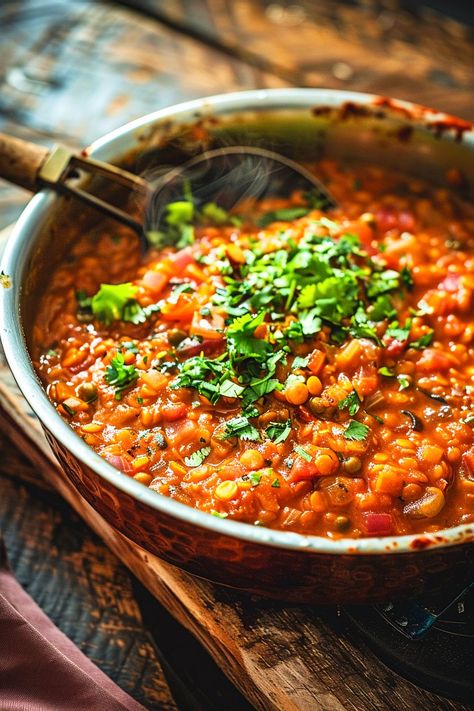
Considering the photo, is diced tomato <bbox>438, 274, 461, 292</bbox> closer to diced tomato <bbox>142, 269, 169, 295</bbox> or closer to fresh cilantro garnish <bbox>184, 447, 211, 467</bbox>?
diced tomato <bbox>142, 269, 169, 295</bbox>

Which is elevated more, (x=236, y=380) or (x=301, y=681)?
(x=236, y=380)

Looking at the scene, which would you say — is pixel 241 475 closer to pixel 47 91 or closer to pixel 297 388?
pixel 297 388

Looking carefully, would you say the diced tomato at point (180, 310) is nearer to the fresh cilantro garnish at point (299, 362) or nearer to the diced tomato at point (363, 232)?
the fresh cilantro garnish at point (299, 362)

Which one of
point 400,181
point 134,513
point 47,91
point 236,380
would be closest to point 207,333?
point 236,380

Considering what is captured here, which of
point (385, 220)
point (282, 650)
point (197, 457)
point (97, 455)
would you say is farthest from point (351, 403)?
point (385, 220)

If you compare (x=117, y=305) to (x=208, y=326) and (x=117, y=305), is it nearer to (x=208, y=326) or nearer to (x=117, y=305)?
(x=117, y=305)
